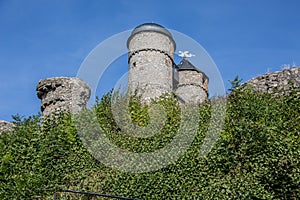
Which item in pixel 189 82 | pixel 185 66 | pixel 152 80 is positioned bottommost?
pixel 152 80

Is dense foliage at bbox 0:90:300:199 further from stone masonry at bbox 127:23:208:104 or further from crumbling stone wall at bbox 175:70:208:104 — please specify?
crumbling stone wall at bbox 175:70:208:104

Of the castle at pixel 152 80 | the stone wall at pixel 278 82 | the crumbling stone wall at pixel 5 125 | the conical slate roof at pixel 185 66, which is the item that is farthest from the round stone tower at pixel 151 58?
the stone wall at pixel 278 82

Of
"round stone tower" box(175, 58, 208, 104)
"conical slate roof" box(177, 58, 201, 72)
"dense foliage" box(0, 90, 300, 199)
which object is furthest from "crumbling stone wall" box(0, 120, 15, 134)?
"conical slate roof" box(177, 58, 201, 72)

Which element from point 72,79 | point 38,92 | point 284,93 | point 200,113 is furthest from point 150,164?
point 38,92

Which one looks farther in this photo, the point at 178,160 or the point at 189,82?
the point at 189,82

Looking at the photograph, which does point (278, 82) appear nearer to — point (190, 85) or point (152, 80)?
point (152, 80)

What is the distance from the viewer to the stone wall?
26.6 feet

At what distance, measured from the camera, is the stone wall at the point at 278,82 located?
811 centimetres

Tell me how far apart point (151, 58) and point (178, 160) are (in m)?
11.6

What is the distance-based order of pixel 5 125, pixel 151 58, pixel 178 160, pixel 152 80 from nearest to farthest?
pixel 178 160
pixel 5 125
pixel 152 80
pixel 151 58

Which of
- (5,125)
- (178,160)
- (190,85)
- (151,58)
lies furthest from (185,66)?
(178,160)

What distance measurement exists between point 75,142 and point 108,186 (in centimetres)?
139

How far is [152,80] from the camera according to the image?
59.1ft

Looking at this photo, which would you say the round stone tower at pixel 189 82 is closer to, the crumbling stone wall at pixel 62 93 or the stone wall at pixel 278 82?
the crumbling stone wall at pixel 62 93
